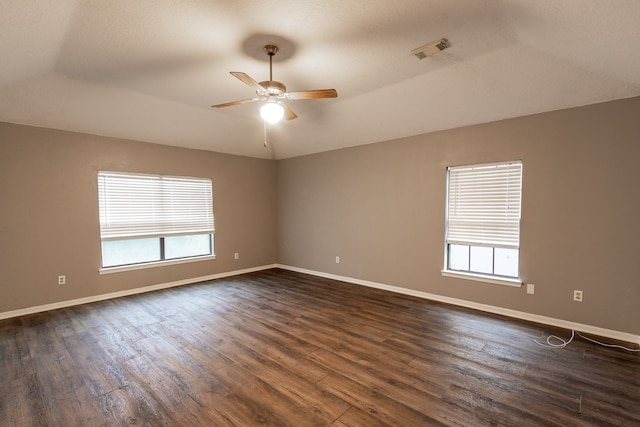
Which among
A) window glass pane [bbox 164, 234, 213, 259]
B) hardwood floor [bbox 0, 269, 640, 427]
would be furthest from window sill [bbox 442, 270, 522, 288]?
window glass pane [bbox 164, 234, 213, 259]

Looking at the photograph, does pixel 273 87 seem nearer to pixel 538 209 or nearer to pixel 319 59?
pixel 319 59

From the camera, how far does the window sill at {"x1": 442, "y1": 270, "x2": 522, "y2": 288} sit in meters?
3.67

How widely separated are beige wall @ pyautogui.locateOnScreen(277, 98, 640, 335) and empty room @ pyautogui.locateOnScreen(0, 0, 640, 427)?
0.08 ft

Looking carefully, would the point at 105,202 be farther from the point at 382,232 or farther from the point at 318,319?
the point at 382,232

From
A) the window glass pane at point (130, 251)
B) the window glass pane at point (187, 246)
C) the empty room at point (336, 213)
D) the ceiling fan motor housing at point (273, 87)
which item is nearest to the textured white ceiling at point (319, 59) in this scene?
the empty room at point (336, 213)

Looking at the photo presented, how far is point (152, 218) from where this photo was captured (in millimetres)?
4992

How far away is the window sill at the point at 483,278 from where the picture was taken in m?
3.67

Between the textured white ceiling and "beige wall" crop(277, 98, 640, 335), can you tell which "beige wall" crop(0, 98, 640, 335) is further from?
the textured white ceiling

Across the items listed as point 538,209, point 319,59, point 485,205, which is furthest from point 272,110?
point 538,209

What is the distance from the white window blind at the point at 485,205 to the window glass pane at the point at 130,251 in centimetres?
496

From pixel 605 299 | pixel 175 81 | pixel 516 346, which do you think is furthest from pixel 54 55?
pixel 605 299

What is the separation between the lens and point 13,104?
11.4 feet

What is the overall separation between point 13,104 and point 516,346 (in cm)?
633

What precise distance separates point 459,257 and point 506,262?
604 mm
